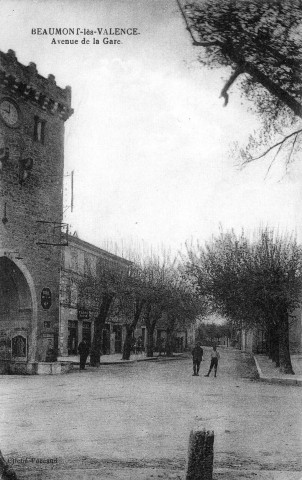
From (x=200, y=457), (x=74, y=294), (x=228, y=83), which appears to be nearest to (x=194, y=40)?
(x=228, y=83)

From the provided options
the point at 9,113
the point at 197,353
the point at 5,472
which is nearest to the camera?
the point at 5,472

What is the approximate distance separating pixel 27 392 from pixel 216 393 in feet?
16.8

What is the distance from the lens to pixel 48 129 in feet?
74.7

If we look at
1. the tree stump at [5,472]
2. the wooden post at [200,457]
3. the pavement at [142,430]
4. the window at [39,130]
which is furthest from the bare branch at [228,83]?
the window at [39,130]

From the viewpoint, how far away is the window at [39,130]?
22234 millimetres

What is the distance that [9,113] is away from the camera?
20.8 metres

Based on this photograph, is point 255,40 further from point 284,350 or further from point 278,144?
point 284,350

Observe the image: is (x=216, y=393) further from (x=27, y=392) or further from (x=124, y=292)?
(x=124, y=292)

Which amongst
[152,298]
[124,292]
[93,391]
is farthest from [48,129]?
[152,298]

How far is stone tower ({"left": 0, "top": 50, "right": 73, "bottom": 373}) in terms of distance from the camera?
20938 millimetres

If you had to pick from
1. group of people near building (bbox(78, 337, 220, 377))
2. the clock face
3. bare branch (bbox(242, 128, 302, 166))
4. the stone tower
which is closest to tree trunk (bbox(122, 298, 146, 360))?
group of people near building (bbox(78, 337, 220, 377))

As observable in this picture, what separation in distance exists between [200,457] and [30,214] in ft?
54.9

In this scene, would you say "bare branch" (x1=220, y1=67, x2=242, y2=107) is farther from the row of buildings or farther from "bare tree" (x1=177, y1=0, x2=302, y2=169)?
the row of buildings

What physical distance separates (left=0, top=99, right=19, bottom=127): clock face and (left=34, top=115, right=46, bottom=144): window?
1144mm
